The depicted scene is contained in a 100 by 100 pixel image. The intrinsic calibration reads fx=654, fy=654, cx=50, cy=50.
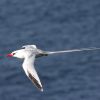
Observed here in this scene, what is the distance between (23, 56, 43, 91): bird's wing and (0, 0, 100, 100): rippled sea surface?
1683 cm

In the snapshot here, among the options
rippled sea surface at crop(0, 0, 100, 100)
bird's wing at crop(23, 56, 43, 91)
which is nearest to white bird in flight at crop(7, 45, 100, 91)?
bird's wing at crop(23, 56, 43, 91)

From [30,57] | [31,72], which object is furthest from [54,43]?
[31,72]

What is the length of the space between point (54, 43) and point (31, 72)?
69.8 ft

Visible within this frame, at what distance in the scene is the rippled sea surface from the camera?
48375mm

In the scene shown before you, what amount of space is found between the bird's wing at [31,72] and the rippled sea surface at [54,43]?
16827mm

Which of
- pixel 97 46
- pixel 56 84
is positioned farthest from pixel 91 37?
pixel 56 84

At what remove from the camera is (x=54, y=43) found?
51.2 metres

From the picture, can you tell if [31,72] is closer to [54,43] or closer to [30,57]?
[30,57]

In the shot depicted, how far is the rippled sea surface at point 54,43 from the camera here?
48375 mm

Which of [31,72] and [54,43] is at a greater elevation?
[31,72]

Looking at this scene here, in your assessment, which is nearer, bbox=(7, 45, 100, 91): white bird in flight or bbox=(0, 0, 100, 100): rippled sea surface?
bbox=(7, 45, 100, 91): white bird in flight

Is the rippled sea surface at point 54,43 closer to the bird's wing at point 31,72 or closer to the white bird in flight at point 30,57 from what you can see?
the white bird in flight at point 30,57

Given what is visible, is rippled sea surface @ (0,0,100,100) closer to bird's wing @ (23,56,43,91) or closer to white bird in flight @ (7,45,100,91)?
white bird in flight @ (7,45,100,91)

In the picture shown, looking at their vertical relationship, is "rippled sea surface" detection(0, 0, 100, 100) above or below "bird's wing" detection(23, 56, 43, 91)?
below
